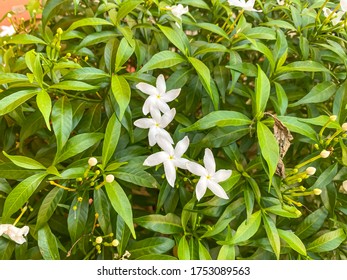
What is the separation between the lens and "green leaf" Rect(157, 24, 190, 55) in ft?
2.64

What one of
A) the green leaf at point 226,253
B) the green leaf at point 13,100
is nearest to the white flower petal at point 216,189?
the green leaf at point 226,253

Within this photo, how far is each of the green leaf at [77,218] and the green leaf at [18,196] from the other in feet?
0.27

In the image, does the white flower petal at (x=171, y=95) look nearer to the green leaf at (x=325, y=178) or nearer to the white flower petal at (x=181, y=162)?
the white flower petal at (x=181, y=162)

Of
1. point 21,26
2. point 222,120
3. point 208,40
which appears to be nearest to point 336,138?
point 222,120

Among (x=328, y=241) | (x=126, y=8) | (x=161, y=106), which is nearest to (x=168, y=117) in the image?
(x=161, y=106)

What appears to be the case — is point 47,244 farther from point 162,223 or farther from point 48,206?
point 162,223

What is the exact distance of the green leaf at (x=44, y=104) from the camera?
2.31ft

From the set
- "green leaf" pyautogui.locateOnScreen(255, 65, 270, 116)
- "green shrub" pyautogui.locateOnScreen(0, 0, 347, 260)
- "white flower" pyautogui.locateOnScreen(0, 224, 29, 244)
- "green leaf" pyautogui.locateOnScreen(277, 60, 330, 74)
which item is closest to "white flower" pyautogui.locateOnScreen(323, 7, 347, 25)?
"green shrub" pyautogui.locateOnScreen(0, 0, 347, 260)

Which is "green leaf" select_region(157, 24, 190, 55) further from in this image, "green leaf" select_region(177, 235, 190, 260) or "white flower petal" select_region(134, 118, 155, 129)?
"green leaf" select_region(177, 235, 190, 260)

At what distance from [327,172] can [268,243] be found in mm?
160

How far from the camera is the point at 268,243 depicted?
2.56 feet

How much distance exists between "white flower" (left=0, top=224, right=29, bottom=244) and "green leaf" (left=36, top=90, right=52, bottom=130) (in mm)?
176
